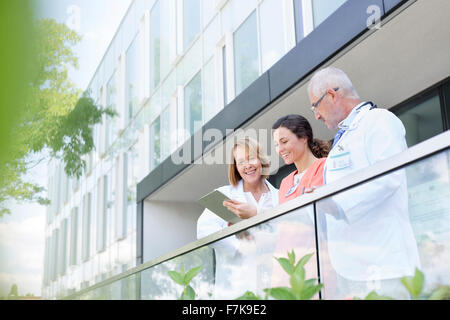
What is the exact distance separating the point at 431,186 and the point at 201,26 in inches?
435

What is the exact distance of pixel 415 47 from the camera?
6.19 metres

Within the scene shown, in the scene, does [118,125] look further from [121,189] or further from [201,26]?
[201,26]

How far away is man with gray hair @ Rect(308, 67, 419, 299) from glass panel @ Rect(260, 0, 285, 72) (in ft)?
19.5

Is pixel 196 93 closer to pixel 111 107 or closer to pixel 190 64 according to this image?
pixel 190 64

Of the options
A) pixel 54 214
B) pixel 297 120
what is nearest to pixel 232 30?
pixel 297 120

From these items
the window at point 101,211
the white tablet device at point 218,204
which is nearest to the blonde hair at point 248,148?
the white tablet device at point 218,204

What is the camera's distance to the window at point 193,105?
12.4 m

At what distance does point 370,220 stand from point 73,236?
21.0 meters

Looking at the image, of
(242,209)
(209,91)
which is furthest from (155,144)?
(242,209)

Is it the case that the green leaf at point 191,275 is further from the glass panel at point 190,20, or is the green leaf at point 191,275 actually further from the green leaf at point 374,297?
the glass panel at point 190,20

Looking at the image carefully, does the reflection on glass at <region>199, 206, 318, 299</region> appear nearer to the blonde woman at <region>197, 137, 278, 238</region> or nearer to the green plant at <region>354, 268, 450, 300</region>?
the green plant at <region>354, 268, 450, 300</region>

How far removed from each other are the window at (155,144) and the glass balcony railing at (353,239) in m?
10.9

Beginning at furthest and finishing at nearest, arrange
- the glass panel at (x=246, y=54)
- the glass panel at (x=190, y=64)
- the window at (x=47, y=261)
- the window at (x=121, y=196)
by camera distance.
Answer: the window at (x=47, y=261) → the window at (x=121, y=196) → the glass panel at (x=190, y=64) → the glass panel at (x=246, y=54)

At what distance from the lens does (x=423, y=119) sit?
7.53m
